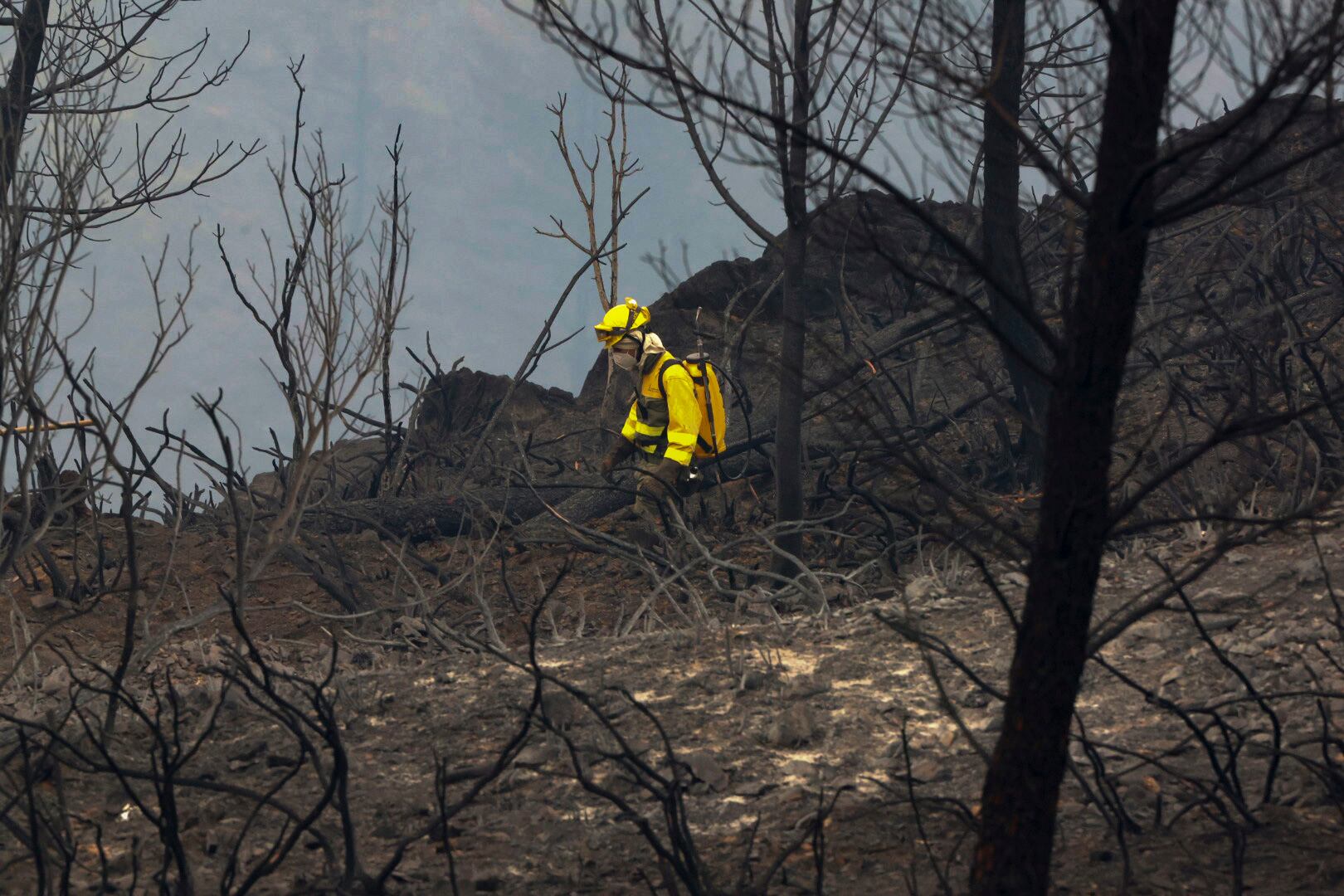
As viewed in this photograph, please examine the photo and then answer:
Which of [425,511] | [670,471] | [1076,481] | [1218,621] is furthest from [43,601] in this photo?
[1076,481]

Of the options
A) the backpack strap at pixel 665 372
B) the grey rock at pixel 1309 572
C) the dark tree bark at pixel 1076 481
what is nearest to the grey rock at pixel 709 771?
the dark tree bark at pixel 1076 481

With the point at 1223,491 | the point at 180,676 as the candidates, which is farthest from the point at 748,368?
the point at 180,676

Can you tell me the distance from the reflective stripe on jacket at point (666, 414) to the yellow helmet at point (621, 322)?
0.44 m

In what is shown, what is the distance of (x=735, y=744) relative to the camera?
4160 millimetres

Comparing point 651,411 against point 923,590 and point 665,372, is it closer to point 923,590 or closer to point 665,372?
point 665,372

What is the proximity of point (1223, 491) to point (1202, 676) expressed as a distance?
2.30m

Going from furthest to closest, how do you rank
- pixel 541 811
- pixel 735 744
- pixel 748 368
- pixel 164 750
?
pixel 748 368
pixel 735 744
pixel 541 811
pixel 164 750

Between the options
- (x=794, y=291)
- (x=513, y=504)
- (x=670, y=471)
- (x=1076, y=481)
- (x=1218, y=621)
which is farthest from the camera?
(x=513, y=504)

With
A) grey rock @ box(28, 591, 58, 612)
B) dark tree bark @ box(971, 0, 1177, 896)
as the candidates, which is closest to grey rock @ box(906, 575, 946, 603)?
dark tree bark @ box(971, 0, 1177, 896)

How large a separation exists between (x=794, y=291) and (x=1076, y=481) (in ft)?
16.1

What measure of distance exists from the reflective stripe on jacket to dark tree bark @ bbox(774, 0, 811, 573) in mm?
2178

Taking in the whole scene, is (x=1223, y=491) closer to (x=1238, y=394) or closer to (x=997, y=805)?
(x=1238, y=394)

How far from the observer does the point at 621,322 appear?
33.9ft

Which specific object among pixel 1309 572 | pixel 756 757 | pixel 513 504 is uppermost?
pixel 513 504
